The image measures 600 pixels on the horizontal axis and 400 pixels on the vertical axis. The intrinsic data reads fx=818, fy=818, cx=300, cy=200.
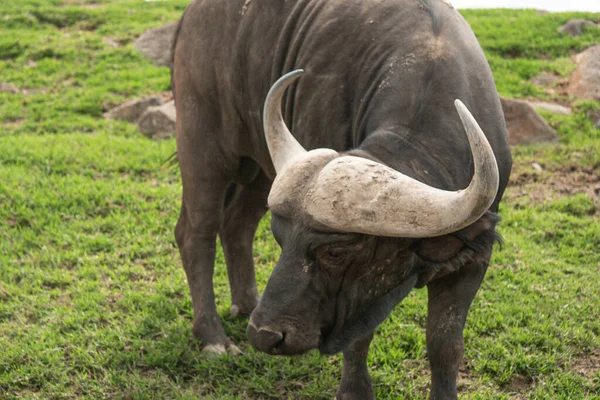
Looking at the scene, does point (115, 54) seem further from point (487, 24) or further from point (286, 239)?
point (286, 239)

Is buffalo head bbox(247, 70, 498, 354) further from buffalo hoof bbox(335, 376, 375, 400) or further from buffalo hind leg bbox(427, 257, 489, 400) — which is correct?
buffalo hoof bbox(335, 376, 375, 400)

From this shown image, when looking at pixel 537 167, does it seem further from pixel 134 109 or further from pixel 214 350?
pixel 134 109

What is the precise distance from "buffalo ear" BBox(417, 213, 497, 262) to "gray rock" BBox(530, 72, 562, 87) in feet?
25.3

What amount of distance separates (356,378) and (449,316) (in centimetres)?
80

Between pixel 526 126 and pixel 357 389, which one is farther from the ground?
pixel 357 389

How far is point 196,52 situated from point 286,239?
224 centimetres

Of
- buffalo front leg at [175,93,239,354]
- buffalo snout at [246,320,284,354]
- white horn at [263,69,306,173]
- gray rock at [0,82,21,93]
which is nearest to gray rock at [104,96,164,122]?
gray rock at [0,82,21,93]

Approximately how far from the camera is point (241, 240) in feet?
19.3

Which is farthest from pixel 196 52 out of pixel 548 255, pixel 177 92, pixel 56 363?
pixel 548 255

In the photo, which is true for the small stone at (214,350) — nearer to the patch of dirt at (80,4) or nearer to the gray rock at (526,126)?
the gray rock at (526,126)

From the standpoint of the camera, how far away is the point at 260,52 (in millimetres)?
4926

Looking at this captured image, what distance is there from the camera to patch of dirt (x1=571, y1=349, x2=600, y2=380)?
5.03 m

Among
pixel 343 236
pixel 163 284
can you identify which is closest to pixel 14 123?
pixel 163 284

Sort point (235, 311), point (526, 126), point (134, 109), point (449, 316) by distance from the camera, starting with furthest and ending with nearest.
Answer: point (134, 109), point (526, 126), point (235, 311), point (449, 316)
